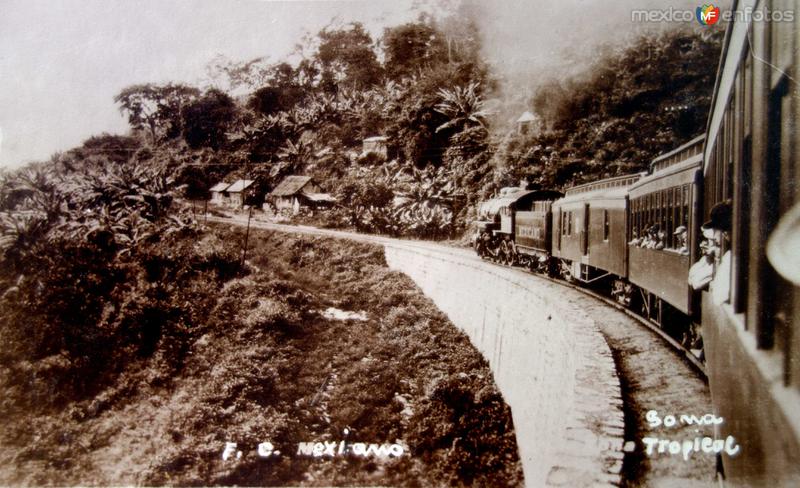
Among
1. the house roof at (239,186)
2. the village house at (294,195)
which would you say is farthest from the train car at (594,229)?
the house roof at (239,186)

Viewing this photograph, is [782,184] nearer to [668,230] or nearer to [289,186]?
[668,230]

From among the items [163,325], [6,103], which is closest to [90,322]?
[163,325]

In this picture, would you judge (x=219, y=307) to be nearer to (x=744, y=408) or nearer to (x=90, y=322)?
(x=90, y=322)

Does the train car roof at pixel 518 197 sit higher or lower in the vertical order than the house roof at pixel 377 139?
lower

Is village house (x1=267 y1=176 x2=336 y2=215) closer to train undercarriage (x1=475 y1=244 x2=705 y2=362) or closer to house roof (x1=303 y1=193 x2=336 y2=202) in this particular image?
house roof (x1=303 y1=193 x2=336 y2=202)

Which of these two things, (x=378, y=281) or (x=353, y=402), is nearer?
(x=353, y=402)

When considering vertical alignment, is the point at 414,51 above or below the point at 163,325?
above
